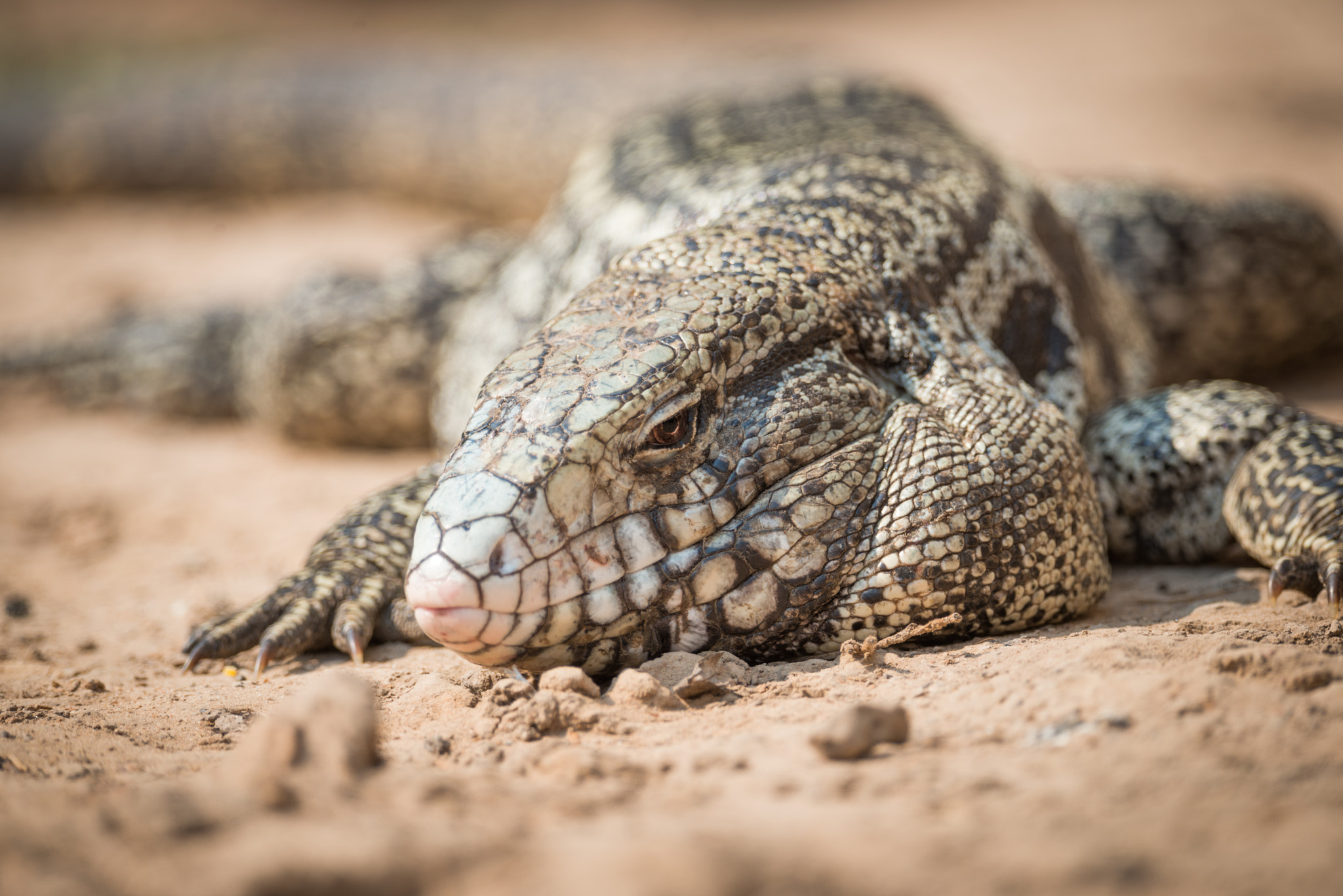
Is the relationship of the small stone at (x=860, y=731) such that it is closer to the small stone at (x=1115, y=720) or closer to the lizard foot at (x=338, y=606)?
the small stone at (x=1115, y=720)

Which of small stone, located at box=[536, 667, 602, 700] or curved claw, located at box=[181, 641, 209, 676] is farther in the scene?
curved claw, located at box=[181, 641, 209, 676]

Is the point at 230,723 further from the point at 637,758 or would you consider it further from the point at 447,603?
the point at 637,758

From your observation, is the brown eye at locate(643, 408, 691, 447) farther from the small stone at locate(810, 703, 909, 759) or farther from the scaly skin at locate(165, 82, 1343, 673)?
the small stone at locate(810, 703, 909, 759)

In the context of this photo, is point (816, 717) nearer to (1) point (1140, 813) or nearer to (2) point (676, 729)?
(2) point (676, 729)

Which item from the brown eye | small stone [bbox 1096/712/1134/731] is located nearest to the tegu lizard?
the brown eye

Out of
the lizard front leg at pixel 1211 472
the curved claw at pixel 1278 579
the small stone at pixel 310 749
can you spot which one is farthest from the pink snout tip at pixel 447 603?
the lizard front leg at pixel 1211 472
